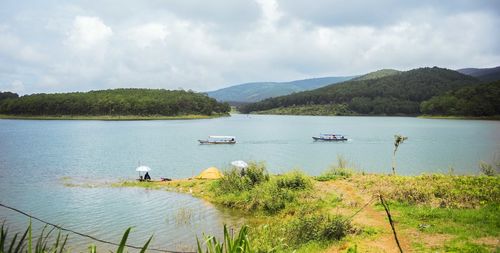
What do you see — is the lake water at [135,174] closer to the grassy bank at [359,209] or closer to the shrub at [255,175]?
the grassy bank at [359,209]

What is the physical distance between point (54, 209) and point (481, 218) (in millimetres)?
21957

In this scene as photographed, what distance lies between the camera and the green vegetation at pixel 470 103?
526 feet

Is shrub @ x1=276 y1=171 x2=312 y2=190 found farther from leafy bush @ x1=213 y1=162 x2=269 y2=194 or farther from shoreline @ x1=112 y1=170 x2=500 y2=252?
leafy bush @ x1=213 y1=162 x2=269 y2=194

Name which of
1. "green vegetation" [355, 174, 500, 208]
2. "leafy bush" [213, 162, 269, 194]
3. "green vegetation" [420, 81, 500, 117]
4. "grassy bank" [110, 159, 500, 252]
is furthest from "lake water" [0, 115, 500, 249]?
→ "green vegetation" [420, 81, 500, 117]

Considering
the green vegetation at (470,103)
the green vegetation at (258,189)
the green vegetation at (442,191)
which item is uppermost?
the green vegetation at (470,103)

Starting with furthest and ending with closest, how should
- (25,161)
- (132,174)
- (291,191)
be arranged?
(25,161) → (132,174) → (291,191)

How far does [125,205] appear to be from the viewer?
24.2 meters

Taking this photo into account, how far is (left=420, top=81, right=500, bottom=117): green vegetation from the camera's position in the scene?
160250mm

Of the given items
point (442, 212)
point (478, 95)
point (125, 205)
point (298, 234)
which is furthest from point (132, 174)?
point (478, 95)

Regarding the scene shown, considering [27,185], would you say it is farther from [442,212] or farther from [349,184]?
[442,212]

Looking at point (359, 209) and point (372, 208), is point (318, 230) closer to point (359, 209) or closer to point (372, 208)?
point (359, 209)

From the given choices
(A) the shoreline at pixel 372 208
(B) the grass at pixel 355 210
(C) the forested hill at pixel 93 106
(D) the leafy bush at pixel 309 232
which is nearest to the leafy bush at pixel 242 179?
(B) the grass at pixel 355 210

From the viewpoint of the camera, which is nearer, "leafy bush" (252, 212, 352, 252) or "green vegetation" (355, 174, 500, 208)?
"leafy bush" (252, 212, 352, 252)

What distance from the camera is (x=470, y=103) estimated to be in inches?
6540
